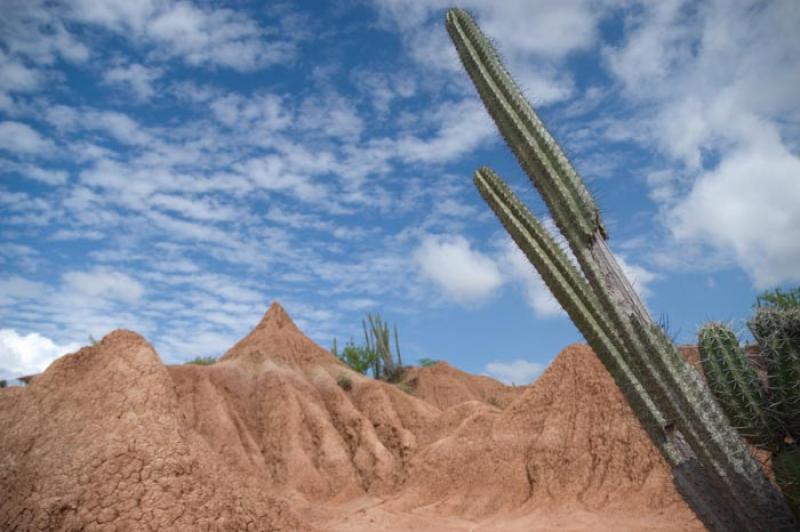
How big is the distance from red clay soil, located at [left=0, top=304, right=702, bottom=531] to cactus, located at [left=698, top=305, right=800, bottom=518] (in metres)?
6.09

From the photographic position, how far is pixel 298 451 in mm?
23766

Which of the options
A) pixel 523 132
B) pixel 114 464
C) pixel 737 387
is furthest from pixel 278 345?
pixel 737 387

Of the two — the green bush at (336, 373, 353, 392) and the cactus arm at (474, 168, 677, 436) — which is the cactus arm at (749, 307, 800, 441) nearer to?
the cactus arm at (474, 168, 677, 436)

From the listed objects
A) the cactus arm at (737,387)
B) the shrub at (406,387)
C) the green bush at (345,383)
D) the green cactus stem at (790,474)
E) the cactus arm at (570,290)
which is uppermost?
the shrub at (406,387)

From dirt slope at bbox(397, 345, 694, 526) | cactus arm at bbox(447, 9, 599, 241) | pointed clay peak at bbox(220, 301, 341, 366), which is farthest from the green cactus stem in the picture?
pointed clay peak at bbox(220, 301, 341, 366)

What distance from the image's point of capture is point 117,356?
13.6 meters

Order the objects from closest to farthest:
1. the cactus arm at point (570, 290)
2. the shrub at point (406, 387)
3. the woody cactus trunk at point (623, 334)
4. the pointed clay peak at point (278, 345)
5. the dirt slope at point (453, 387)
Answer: the woody cactus trunk at point (623, 334), the cactus arm at point (570, 290), the pointed clay peak at point (278, 345), the shrub at point (406, 387), the dirt slope at point (453, 387)

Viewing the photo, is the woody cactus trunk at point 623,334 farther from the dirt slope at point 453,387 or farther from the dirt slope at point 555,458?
the dirt slope at point 453,387

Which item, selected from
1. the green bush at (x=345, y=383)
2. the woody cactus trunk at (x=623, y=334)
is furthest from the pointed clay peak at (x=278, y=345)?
Result: the woody cactus trunk at (x=623, y=334)

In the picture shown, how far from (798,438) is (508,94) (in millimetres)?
4115

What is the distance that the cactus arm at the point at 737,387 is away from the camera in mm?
5770

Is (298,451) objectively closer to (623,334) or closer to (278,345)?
(278,345)

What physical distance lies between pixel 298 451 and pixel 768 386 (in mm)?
20239

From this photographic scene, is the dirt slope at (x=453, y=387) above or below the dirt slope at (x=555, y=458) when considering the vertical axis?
above
